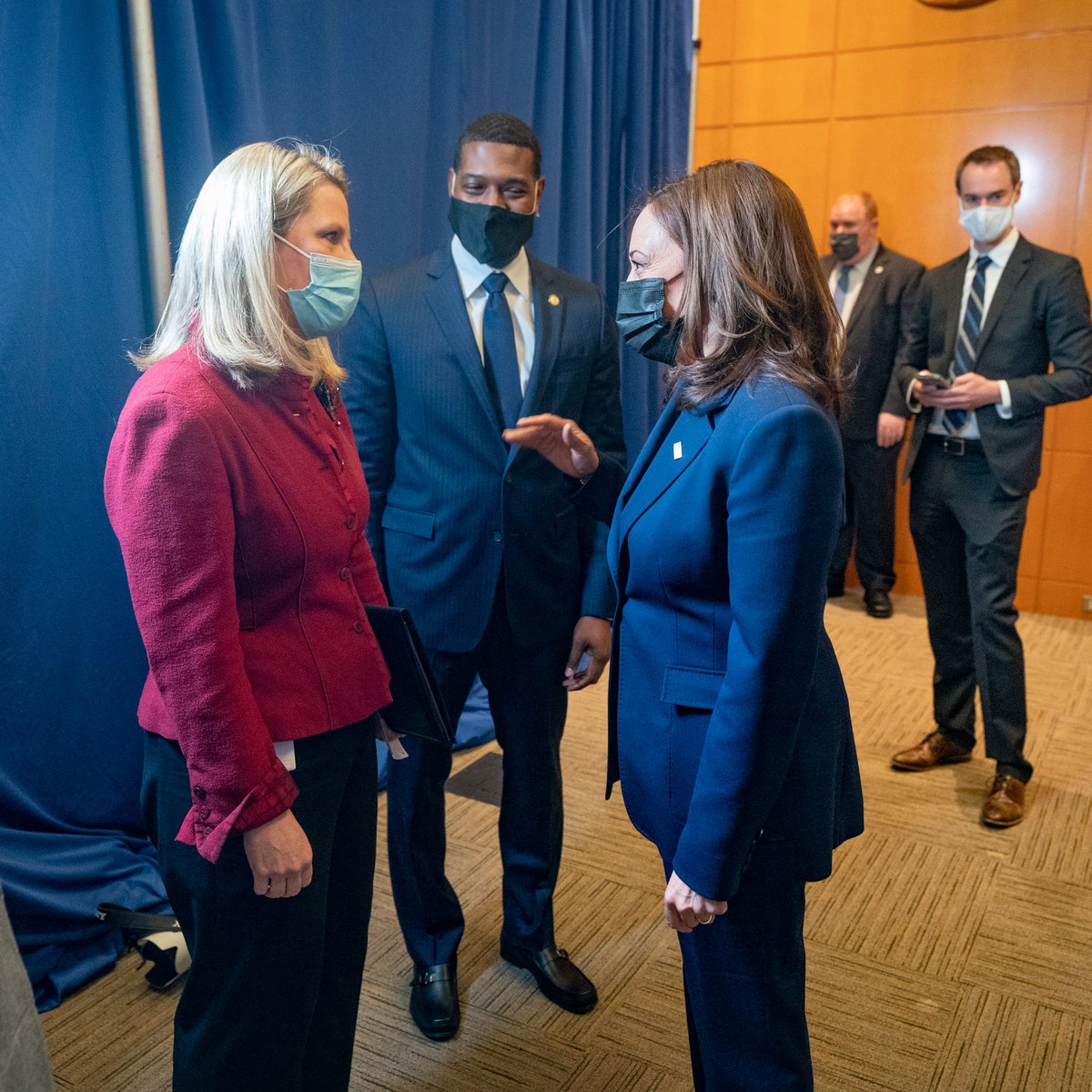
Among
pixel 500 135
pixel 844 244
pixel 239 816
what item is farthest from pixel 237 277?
pixel 844 244

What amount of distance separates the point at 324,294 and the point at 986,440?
206 cm

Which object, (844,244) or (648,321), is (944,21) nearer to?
(844,244)

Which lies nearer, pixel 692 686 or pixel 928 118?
pixel 692 686

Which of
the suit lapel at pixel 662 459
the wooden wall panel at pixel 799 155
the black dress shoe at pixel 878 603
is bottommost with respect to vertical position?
the black dress shoe at pixel 878 603

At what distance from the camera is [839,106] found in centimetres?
475

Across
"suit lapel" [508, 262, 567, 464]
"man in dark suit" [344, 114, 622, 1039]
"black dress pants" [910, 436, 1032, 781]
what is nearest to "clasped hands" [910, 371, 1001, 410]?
"black dress pants" [910, 436, 1032, 781]

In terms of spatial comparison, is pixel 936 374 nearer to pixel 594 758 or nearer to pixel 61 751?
pixel 594 758

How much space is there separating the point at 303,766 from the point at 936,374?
2235mm

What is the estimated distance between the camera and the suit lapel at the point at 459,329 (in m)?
1.85

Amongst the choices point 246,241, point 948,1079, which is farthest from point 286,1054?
point 948,1079

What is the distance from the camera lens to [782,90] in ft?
16.0

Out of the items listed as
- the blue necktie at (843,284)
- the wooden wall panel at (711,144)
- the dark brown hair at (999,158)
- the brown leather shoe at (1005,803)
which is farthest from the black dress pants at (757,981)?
the wooden wall panel at (711,144)

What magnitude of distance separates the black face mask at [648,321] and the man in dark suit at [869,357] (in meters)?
3.15

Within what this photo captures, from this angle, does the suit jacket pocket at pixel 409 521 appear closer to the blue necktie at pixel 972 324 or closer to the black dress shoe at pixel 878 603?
the blue necktie at pixel 972 324
